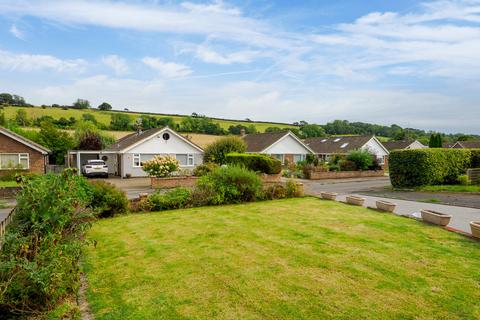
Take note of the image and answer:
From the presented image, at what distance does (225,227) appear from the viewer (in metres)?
11.0

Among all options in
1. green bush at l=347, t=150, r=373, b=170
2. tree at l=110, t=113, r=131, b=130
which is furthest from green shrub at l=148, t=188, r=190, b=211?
tree at l=110, t=113, r=131, b=130

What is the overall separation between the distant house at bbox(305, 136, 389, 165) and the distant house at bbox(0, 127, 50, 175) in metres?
36.0

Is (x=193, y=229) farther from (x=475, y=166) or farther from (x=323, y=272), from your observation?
(x=475, y=166)

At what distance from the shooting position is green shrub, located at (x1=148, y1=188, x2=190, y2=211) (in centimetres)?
1531

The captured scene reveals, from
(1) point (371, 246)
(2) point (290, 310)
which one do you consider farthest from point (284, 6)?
(2) point (290, 310)

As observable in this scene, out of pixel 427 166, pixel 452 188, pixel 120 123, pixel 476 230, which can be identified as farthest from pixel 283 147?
pixel 120 123

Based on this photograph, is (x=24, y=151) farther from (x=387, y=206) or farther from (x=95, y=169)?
(x=387, y=206)

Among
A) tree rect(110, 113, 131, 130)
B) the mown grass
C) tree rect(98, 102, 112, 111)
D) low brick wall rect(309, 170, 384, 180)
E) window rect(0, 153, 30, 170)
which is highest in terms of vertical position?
tree rect(98, 102, 112, 111)

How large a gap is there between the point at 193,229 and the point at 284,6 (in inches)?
431

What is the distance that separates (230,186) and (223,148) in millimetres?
20679

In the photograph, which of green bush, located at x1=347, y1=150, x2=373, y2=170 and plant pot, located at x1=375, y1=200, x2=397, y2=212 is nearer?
plant pot, located at x1=375, y1=200, x2=397, y2=212

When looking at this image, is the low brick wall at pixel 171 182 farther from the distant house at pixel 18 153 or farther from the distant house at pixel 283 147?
the distant house at pixel 283 147

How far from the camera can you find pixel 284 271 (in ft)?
22.5

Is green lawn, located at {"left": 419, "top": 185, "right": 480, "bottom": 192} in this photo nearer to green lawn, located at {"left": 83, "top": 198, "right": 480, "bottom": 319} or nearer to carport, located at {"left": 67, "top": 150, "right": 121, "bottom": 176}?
green lawn, located at {"left": 83, "top": 198, "right": 480, "bottom": 319}
